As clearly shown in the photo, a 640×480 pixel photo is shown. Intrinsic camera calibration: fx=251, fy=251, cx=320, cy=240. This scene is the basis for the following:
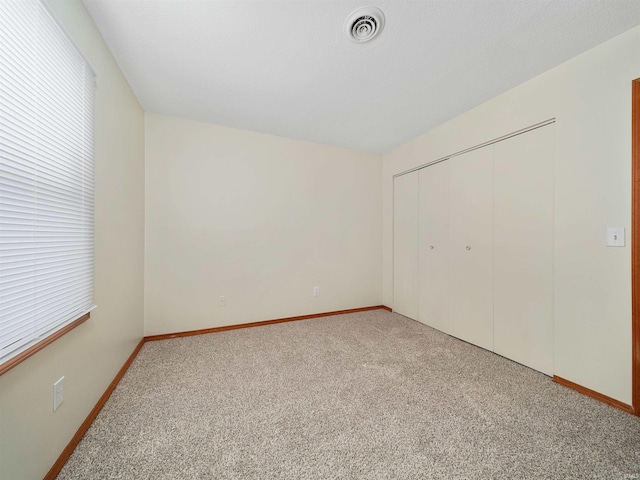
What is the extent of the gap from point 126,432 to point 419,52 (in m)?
2.93

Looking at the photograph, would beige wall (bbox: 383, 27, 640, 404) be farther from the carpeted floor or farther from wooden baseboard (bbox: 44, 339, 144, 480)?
wooden baseboard (bbox: 44, 339, 144, 480)

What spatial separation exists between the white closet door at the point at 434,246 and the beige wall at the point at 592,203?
0.97 metres

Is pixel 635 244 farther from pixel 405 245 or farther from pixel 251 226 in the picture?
pixel 251 226

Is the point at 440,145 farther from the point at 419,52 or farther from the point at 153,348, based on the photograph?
the point at 153,348

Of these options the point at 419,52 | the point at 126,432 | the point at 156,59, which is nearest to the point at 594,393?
the point at 419,52

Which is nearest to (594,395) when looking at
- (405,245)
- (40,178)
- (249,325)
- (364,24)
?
(405,245)

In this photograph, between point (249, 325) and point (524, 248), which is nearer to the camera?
point (524, 248)

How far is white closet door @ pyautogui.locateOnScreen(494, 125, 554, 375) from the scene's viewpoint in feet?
6.42

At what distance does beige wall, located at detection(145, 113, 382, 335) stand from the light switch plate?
2406mm

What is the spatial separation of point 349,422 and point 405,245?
95.1 inches

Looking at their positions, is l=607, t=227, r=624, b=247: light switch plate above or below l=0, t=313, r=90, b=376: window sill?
above

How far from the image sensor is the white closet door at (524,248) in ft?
6.42

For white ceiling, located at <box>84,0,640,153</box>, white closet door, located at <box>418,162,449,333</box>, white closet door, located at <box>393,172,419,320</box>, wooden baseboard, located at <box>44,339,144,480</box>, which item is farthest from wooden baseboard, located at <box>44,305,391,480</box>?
white ceiling, located at <box>84,0,640,153</box>

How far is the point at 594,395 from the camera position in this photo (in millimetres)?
1665
